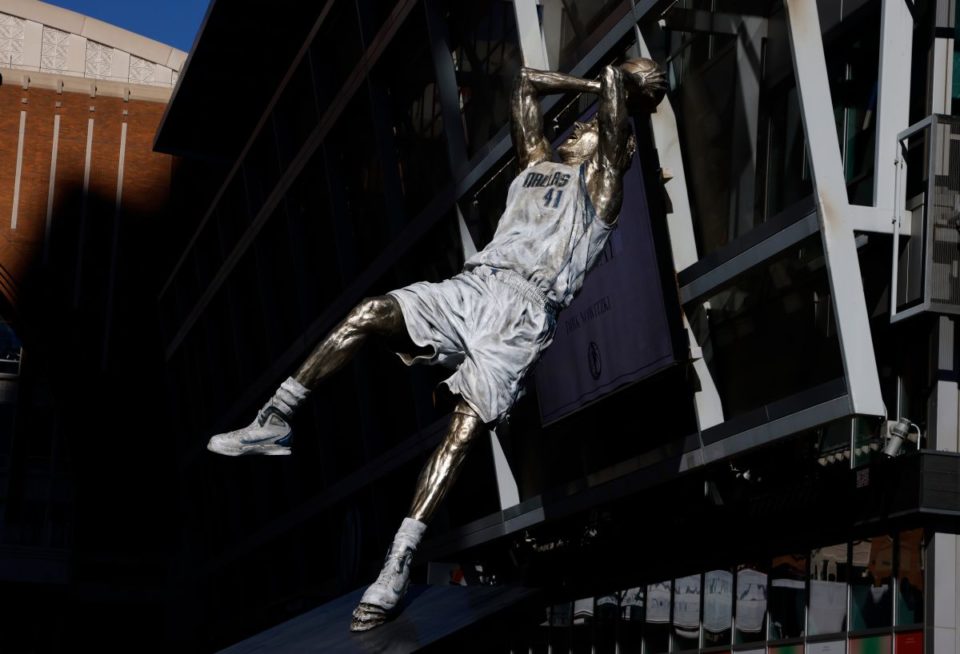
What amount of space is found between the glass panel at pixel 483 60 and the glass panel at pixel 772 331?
591cm

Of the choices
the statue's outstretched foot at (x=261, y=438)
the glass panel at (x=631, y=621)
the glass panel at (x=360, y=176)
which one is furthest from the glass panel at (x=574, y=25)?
the statue's outstretched foot at (x=261, y=438)

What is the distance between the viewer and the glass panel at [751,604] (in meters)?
17.8

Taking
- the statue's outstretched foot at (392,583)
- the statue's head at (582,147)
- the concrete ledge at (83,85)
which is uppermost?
the concrete ledge at (83,85)

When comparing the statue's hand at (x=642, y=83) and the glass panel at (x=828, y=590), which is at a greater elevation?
the statue's hand at (x=642, y=83)

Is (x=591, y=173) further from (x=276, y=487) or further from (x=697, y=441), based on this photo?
(x=276, y=487)

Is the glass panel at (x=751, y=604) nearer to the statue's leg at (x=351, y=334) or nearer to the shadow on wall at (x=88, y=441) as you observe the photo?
the statue's leg at (x=351, y=334)

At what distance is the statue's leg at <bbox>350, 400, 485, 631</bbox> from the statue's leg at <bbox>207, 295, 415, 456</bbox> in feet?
2.11

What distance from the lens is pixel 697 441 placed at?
1814 cm

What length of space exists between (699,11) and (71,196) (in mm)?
41572

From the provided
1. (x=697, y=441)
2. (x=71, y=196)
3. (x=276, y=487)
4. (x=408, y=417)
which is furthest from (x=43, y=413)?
(x=697, y=441)

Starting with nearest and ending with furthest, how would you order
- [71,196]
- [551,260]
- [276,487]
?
[551,260]
[276,487]
[71,196]

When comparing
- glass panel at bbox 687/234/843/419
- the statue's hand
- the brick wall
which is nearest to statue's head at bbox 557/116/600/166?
the statue's hand

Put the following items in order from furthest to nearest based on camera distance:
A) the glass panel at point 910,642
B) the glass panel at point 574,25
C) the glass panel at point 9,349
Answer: the glass panel at point 9,349
the glass panel at point 574,25
the glass panel at point 910,642

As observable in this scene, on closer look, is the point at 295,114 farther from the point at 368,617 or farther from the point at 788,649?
the point at 368,617
